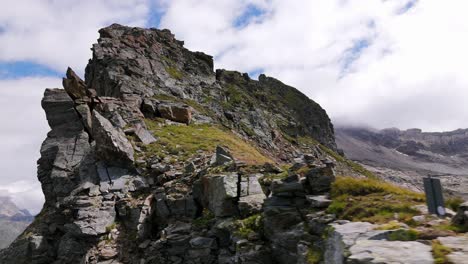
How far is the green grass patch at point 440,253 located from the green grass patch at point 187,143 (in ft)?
67.9

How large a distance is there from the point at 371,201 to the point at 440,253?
20.6 feet

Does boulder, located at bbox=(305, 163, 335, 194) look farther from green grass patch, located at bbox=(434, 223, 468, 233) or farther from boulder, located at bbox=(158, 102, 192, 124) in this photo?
boulder, located at bbox=(158, 102, 192, 124)

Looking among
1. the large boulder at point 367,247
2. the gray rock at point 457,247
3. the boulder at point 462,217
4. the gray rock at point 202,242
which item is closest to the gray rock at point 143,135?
the gray rock at point 202,242

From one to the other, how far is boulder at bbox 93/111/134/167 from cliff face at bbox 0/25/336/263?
104 mm

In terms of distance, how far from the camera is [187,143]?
42.0 meters

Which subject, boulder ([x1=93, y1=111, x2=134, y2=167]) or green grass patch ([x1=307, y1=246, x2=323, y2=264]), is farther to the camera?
boulder ([x1=93, y1=111, x2=134, y2=167])

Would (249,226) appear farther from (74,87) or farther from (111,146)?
(74,87)

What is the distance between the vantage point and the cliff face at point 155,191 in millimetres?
21344

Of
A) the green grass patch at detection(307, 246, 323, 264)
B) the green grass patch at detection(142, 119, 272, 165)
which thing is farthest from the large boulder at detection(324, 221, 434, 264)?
the green grass patch at detection(142, 119, 272, 165)

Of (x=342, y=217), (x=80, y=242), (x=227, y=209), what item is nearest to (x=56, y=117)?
(x=80, y=242)

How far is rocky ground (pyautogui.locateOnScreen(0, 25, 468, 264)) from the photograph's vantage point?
601 inches

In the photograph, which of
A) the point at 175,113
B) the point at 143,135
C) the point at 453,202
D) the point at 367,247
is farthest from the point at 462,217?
the point at 175,113

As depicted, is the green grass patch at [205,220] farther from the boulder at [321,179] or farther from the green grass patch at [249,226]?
the boulder at [321,179]

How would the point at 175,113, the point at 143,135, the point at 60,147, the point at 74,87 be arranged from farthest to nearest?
the point at 175,113, the point at 74,87, the point at 143,135, the point at 60,147
